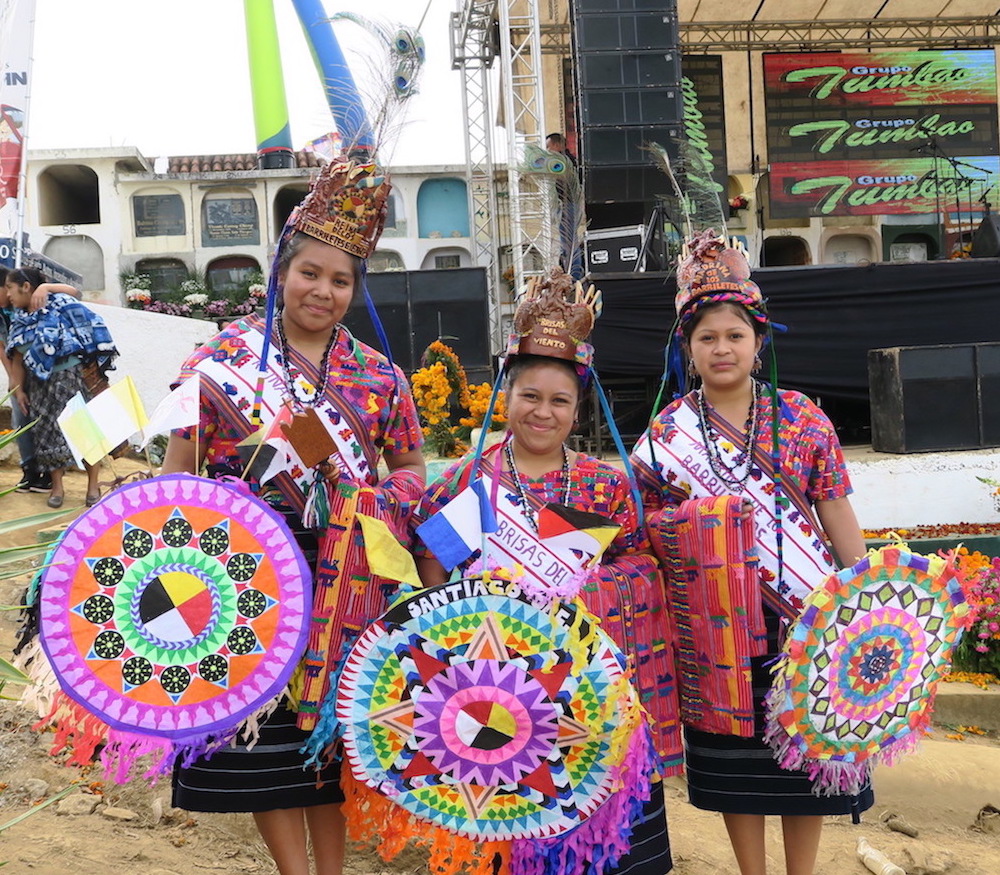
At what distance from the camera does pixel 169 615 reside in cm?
206

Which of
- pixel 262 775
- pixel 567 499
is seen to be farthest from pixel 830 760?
pixel 262 775

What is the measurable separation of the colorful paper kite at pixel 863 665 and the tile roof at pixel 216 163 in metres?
27.0

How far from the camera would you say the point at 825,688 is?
7.50 ft

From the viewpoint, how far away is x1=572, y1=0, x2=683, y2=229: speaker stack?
1242 cm

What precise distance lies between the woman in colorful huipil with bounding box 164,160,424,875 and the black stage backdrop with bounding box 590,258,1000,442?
24.7 ft

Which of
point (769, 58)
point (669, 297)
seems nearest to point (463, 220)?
point (769, 58)

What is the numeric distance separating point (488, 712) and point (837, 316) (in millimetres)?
9074

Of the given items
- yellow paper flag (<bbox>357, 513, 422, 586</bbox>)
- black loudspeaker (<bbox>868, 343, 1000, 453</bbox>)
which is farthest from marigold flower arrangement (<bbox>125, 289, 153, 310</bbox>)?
yellow paper flag (<bbox>357, 513, 422, 586</bbox>)

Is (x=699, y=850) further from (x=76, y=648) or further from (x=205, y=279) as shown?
(x=205, y=279)

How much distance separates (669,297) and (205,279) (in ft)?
62.1

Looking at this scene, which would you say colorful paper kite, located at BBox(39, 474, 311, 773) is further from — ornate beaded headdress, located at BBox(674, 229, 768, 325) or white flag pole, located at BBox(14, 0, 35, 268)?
white flag pole, located at BBox(14, 0, 35, 268)

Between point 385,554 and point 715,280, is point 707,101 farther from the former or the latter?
point 385,554

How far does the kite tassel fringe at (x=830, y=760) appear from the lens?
2.34 meters

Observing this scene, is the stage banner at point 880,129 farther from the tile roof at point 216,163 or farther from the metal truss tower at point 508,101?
the tile roof at point 216,163
